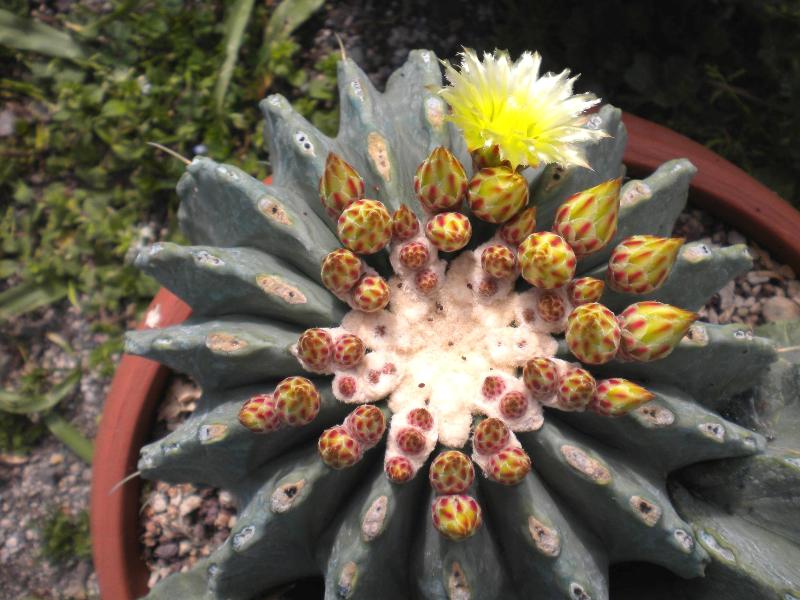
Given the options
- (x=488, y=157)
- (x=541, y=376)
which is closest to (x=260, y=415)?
(x=541, y=376)

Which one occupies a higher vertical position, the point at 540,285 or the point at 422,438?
the point at 540,285

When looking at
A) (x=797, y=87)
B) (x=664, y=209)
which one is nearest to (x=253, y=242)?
(x=664, y=209)

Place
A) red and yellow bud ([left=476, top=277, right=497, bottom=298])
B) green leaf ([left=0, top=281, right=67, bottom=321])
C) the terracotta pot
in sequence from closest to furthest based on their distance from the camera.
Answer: red and yellow bud ([left=476, top=277, right=497, bottom=298]), the terracotta pot, green leaf ([left=0, top=281, right=67, bottom=321])

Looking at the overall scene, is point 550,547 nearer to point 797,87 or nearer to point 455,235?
point 455,235

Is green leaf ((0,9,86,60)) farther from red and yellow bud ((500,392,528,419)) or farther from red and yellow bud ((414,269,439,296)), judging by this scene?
red and yellow bud ((500,392,528,419))

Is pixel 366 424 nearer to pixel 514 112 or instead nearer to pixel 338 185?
pixel 338 185

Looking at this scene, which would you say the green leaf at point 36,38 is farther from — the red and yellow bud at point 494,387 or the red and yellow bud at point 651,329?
the red and yellow bud at point 651,329

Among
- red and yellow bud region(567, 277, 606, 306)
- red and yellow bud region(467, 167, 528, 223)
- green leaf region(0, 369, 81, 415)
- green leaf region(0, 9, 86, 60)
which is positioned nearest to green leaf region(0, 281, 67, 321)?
green leaf region(0, 369, 81, 415)
